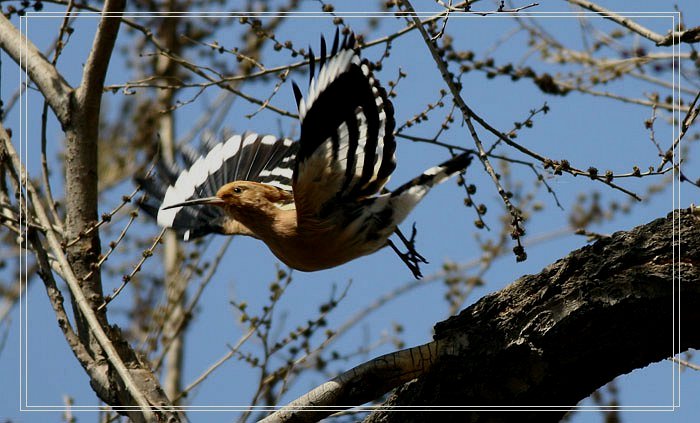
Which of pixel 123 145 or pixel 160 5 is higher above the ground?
pixel 160 5

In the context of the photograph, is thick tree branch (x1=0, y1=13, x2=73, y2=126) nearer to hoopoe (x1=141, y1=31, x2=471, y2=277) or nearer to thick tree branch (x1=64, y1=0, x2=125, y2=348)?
thick tree branch (x1=64, y1=0, x2=125, y2=348)

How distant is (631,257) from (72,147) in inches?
85.1

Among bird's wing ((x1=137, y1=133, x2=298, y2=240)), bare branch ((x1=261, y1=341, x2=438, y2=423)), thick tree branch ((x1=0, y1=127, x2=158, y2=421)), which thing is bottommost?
bare branch ((x1=261, y1=341, x2=438, y2=423))

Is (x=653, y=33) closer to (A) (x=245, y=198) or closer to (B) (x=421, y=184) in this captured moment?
(B) (x=421, y=184)

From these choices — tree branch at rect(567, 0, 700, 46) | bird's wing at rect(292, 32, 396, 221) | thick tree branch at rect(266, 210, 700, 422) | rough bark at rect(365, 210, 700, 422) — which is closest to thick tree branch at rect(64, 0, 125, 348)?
bird's wing at rect(292, 32, 396, 221)

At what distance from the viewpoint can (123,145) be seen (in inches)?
234

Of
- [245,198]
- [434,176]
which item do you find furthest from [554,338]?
[245,198]

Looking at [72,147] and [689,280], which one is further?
[72,147]

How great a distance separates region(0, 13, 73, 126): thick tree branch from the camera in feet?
11.1

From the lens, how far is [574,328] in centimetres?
247

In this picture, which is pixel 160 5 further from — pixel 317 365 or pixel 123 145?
pixel 317 365

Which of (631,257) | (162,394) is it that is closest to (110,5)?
(162,394)

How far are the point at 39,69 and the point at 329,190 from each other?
136 cm

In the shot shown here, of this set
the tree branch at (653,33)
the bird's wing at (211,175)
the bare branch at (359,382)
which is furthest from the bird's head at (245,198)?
the tree branch at (653,33)
